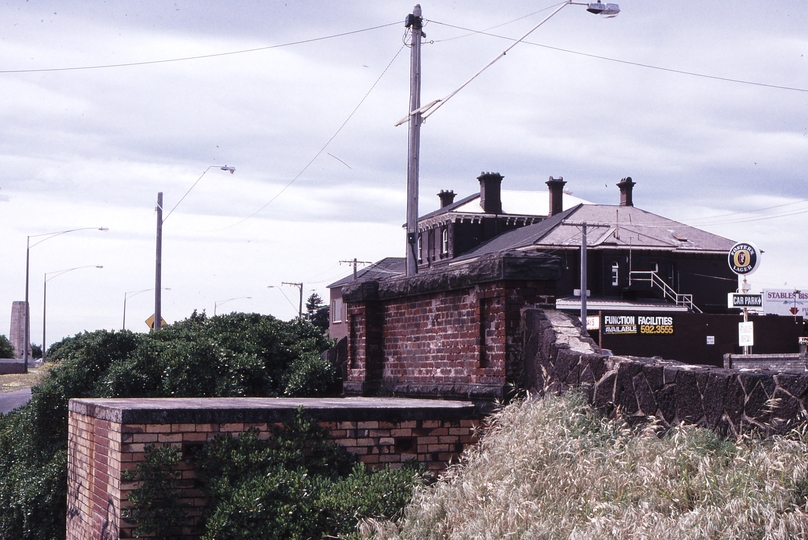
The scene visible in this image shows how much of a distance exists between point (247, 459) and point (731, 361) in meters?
22.6

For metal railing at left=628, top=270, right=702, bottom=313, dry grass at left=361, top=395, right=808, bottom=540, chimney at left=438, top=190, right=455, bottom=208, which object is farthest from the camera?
chimney at left=438, top=190, right=455, bottom=208

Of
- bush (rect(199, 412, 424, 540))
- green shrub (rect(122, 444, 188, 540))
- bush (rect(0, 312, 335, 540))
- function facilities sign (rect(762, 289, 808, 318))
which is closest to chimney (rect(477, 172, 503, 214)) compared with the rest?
function facilities sign (rect(762, 289, 808, 318))

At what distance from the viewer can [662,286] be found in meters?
47.2

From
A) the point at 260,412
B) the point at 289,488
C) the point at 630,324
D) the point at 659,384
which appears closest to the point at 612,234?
the point at 630,324

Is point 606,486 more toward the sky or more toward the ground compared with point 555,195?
more toward the ground

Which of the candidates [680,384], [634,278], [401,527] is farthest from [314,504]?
[634,278]

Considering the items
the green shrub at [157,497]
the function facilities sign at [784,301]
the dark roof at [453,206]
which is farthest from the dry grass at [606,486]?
the function facilities sign at [784,301]

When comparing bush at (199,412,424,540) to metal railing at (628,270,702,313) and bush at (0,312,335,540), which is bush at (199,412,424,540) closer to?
bush at (0,312,335,540)

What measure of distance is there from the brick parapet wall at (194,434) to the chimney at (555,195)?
146 feet

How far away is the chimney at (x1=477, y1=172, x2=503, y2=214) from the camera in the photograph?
52.3 m

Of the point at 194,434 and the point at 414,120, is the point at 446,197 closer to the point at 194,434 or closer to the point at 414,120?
the point at 414,120

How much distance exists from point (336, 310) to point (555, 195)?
19024 mm

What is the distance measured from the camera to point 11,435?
12875 mm

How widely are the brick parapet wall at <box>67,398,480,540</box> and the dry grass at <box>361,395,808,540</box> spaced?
3.33ft
